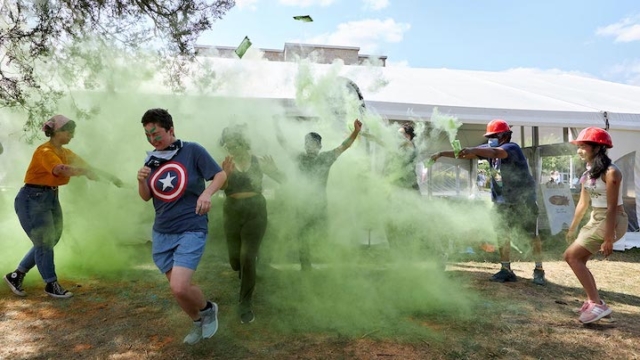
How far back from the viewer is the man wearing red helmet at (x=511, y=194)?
4914 mm

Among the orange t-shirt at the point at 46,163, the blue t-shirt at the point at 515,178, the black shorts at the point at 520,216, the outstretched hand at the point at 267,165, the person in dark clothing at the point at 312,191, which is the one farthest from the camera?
the black shorts at the point at 520,216

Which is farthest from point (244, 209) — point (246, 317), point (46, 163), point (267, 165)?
point (46, 163)

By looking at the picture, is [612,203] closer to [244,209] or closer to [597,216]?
[597,216]

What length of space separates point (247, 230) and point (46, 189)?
2209 millimetres

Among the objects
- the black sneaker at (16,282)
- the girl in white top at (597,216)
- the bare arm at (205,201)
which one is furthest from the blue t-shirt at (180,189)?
the girl in white top at (597,216)

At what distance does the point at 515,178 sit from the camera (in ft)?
16.2

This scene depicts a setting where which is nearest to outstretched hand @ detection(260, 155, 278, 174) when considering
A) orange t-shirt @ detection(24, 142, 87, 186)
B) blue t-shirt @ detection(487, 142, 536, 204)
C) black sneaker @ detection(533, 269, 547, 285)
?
orange t-shirt @ detection(24, 142, 87, 186)

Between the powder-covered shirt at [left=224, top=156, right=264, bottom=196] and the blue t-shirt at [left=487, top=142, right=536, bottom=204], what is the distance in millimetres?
2908

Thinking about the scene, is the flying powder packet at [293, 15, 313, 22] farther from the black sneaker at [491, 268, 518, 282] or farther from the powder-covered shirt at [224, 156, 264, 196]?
the black sneaker at [491, 268, 518, 282]

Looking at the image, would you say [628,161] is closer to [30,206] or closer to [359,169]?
[359,169]

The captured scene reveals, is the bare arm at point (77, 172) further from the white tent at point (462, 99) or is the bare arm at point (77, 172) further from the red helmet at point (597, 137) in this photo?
the red helmet at point (597, 137)

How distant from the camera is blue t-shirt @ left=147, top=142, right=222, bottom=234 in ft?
9.62

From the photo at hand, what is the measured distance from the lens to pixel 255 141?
4.88 m

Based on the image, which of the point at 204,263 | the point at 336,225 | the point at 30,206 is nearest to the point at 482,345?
the point at 336,225
